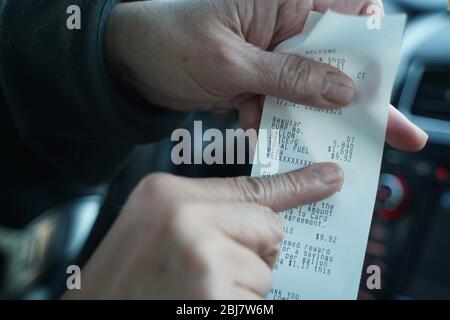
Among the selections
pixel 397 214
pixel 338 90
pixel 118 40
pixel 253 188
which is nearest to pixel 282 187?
pixel 253 188

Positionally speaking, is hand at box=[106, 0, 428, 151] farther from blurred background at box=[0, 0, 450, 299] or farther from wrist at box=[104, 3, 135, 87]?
blurred background at box=[0, 0, 450, 299]

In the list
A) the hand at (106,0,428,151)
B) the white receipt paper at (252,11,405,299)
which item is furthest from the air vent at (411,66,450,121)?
the white receipt paper at (252,11,405,299)

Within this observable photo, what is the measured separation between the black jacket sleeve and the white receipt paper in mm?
322

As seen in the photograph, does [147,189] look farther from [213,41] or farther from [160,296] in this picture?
[213,41]

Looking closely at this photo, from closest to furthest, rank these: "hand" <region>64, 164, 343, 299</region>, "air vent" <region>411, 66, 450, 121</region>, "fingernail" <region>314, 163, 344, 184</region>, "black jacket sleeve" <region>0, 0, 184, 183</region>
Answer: "hand" <region>64, 164, 343, 299</region> → "fingernail" <region>314, 163, 344, 184</region> → "black jacket sleeve" <region>0, 0, 184, 183</region> → "air vent" <region>411, 66, 450, 121</region>

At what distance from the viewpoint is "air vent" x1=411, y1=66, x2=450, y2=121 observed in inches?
41.2

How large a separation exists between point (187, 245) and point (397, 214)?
686 millimetres

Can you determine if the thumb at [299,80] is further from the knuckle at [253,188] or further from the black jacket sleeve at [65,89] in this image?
the black jacket sleeve at [65,89]

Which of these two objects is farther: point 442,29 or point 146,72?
point 442,29

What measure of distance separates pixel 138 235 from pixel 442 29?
870 millimetres

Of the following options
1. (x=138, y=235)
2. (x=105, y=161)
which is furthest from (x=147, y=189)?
(x=105, y=161)

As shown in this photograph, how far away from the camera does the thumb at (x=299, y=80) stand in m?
0.70

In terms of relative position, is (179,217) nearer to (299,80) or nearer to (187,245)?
(187,245)
